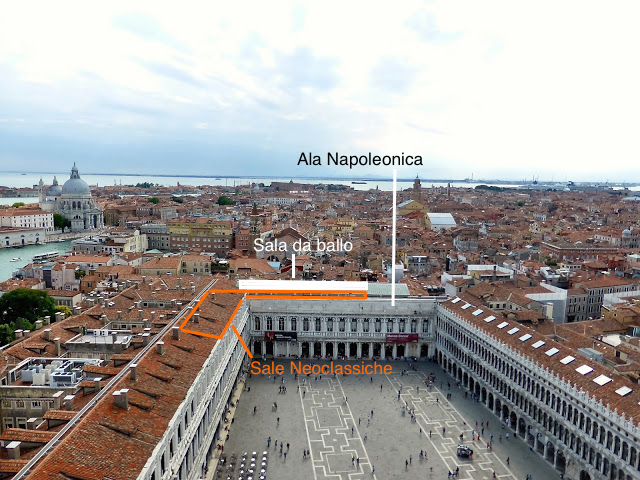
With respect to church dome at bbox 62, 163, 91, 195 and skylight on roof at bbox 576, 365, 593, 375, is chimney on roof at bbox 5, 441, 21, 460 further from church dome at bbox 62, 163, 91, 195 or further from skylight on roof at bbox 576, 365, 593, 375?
church dome at bbox 62, 163, 91, 195

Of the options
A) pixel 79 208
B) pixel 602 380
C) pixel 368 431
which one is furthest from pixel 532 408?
pixel 79 208

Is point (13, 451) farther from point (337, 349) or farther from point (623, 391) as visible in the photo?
point (337, 349)

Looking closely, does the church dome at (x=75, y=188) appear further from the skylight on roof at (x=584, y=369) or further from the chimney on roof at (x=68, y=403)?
the skylight on roof at (x=584, y=369)

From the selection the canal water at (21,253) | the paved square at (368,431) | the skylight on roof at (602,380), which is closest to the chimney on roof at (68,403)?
the paved square at (368,431)

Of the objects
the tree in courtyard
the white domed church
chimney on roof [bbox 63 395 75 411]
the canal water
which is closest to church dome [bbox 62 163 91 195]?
the white domed church

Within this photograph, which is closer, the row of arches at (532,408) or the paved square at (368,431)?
the row of arches at (532,408)

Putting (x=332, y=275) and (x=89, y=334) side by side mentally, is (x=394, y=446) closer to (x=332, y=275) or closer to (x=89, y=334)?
(x=89, y=334)
